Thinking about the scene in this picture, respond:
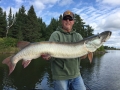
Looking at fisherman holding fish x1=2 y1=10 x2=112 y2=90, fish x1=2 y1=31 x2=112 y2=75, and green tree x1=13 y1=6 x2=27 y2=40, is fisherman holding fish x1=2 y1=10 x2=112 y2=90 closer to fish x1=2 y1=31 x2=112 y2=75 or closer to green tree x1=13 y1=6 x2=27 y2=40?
fish x1=2 y1=31 x2=112 y2=75

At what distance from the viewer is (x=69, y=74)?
4551mm

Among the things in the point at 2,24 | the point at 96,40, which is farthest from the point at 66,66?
the point at 2,24

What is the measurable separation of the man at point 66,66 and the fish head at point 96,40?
604 millimetres

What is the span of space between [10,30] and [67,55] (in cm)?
6335

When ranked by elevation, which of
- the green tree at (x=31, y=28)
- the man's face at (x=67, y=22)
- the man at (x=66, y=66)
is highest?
the green tree at (x=31, y=28)

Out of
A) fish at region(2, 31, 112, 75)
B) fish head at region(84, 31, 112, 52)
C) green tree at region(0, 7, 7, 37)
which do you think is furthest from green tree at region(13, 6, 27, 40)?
fish head at region(84, 31, 112, 52)

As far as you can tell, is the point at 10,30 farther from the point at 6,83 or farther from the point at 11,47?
the point at 6,83

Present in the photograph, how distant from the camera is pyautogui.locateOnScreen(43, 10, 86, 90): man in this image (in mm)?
4531

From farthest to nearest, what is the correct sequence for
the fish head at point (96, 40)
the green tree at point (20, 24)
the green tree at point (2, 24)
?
1. the green tree at point (2, 24)
2. the green tree at point (20, 24)
3. the fish head at point (96, 40)

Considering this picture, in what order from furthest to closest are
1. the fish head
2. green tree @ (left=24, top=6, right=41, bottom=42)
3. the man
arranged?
green tree @ (left=24, top=6, right=41, bottom=42) → the man → the fish head

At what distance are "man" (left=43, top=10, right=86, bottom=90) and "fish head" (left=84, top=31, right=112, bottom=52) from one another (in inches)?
23.8

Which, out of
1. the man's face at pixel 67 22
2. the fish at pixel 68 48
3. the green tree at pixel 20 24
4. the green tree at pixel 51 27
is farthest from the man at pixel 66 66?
the green tree at pixel 51 27

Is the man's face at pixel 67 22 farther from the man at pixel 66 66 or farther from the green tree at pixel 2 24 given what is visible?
the green tree at pixel 2 24

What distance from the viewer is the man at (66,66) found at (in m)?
4.53
